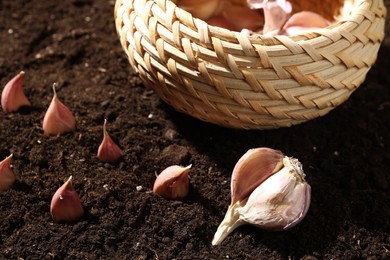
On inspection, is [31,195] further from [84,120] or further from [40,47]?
[40,47]

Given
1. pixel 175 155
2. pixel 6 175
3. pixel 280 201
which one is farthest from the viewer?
pixel 175 155

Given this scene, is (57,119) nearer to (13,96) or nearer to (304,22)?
(13,96)

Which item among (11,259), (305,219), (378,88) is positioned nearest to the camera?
(11,259)

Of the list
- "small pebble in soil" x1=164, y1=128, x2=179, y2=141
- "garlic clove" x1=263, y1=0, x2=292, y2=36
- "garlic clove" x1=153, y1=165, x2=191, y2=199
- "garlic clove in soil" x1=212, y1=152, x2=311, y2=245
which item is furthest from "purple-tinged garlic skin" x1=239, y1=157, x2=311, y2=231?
"garlic clove" x1=263, y1=0, x2=292, y2=36

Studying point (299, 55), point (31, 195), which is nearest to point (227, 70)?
point (299, 55)

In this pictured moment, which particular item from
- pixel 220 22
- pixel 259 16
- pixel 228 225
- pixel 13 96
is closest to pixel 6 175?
pixel 13 96

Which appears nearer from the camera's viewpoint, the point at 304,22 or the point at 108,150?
the point at 108,150
